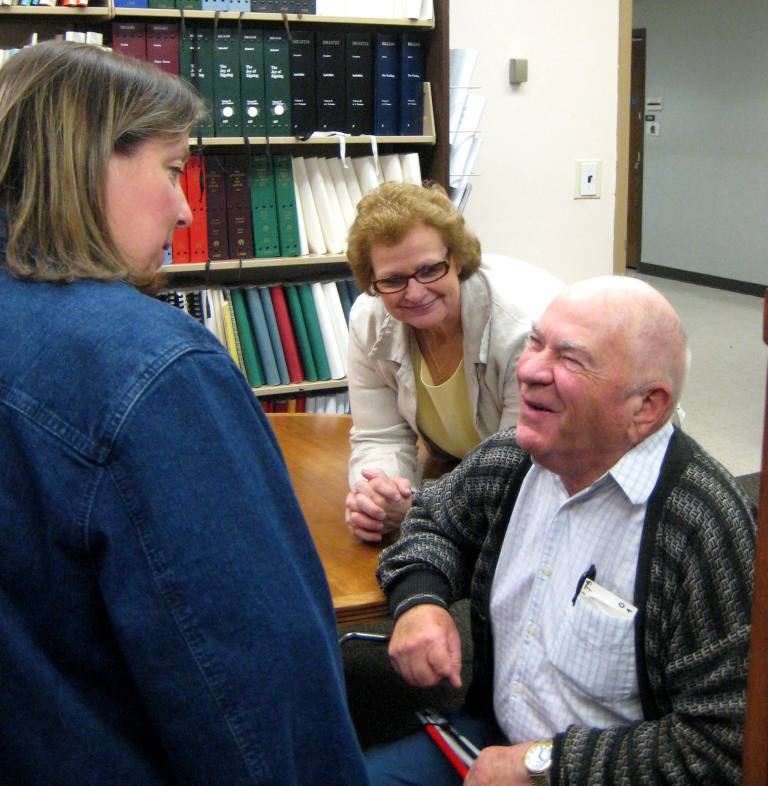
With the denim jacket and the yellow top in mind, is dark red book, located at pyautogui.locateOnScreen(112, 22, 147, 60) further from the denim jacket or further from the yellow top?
the denim jacket

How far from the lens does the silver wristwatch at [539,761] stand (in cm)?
122

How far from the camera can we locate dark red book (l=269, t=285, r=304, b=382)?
3.30 m

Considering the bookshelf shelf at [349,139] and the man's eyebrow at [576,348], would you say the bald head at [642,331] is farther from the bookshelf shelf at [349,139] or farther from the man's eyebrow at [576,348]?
the bookshelf shelf at [349,139]

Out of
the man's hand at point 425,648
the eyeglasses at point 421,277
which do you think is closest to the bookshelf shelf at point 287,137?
the eyeglasses at point 421,277

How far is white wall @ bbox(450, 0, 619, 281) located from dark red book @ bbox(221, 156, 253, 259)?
1.08 m

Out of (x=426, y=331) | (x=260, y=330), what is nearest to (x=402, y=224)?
(x=426, y=331)

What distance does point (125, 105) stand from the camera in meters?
0.82

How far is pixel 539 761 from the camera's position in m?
1.23

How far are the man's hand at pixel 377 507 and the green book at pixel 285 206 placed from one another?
1.79 m

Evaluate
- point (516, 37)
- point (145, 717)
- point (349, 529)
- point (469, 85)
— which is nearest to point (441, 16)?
point (469, 85)

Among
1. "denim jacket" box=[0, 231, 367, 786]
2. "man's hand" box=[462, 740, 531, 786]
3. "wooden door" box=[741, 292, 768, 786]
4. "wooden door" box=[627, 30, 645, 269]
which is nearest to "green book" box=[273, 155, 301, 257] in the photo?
"man's hand" box=[462, 740, 531, 786]

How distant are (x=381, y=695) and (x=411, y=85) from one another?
2.14m

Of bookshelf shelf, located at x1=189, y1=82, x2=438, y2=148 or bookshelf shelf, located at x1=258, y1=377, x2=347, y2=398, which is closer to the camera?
bookshelf shelf, located at x1=189, y1=82, x2=438, y2=148

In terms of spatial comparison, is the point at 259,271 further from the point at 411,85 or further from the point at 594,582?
the point at 594,582
